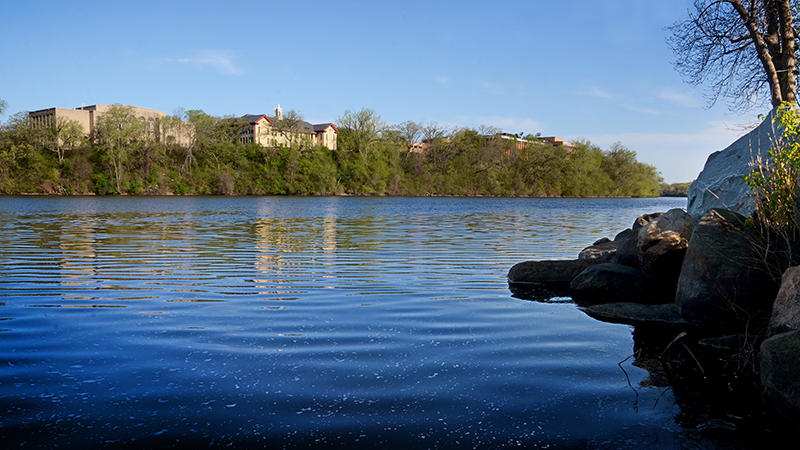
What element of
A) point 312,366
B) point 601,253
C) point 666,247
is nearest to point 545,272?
point 601,253

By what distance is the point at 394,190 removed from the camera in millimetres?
127062

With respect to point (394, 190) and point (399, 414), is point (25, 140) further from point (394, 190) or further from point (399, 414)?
point (399, 414)

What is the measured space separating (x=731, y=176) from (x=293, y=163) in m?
114

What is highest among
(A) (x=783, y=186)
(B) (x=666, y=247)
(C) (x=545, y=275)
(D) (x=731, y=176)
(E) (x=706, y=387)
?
(D) (x=731, y=176)

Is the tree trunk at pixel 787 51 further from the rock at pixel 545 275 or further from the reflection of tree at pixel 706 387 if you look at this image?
the reflection of tree at pixel 706 387

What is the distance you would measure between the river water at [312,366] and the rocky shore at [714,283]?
779 mm

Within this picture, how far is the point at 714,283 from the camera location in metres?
7.54

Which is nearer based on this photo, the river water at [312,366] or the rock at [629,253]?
the river water at [312,366]

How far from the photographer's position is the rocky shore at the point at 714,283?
5.83 m

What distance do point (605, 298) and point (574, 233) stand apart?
16040mm

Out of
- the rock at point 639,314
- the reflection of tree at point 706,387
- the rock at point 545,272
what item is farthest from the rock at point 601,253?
the reflection of tree at point 706,387

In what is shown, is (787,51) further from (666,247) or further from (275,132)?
(275,132)

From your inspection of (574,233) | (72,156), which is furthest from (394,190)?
(574,233)

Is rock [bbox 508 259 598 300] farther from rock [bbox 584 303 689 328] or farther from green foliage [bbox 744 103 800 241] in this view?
green foliage [bbox 744 103 800 241]
